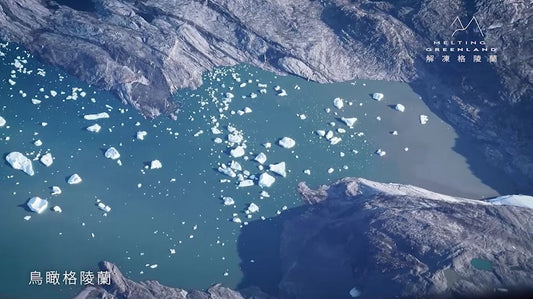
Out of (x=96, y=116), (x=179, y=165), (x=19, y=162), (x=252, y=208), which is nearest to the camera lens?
(x=19, y=162)

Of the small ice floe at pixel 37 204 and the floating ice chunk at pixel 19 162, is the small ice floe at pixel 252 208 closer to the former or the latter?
the small ice floe at pixel 37 204

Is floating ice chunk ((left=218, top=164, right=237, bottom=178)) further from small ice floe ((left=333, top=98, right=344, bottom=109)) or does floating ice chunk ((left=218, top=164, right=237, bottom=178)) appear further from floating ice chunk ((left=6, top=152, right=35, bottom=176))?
floating ice chunk ((left=6, top=152, right=35, bottom=176))

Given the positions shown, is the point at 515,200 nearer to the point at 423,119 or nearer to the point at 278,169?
the point at 423,119

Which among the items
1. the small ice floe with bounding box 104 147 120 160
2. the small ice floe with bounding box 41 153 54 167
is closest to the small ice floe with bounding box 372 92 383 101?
the small ice floe with bounding box 104 147 120 160

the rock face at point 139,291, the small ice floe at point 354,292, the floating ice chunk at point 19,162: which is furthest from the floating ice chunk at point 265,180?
the floating ice chunk at point 19,162

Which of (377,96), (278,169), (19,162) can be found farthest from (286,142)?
(19,162)

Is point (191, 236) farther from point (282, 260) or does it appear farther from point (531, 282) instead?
point (531, 282)
